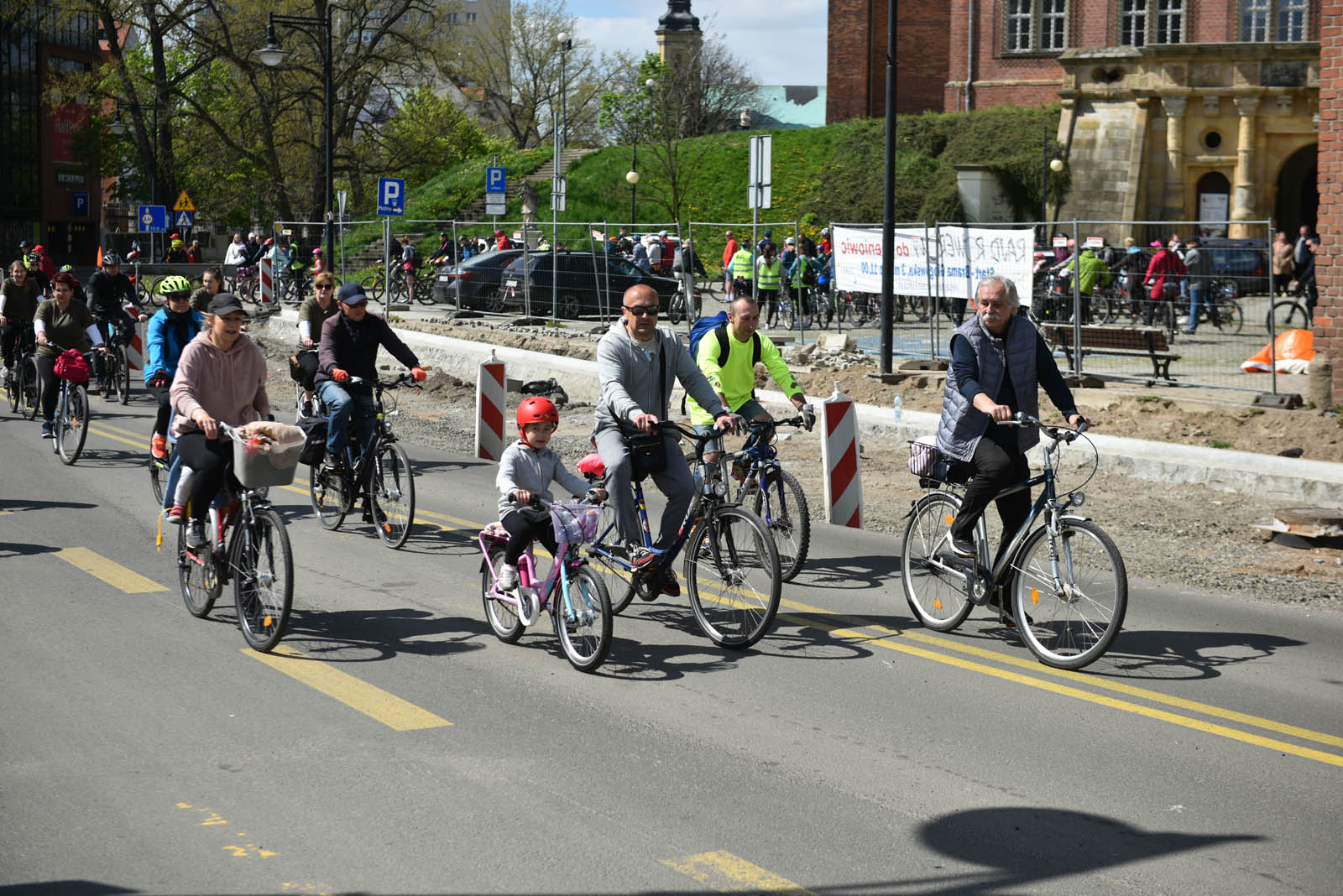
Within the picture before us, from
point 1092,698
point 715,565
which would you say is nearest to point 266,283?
point 715,565

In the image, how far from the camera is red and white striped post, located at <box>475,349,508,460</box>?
14727 millimetres

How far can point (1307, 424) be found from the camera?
14.8 m

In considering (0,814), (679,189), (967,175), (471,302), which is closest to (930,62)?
(679,189)

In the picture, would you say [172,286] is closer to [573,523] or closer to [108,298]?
[573,523]

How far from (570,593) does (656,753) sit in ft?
4.68

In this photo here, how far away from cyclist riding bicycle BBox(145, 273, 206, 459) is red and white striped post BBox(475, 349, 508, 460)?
3155mm

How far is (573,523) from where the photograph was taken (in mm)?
7172

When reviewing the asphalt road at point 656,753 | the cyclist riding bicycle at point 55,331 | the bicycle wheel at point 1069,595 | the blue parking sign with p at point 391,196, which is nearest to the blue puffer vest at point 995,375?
the bicycle wheel at point 1069,595

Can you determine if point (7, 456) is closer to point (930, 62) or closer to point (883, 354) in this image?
point (883, 354)

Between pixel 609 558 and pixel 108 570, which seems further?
pixel 108 570

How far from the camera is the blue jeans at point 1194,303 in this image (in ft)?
66.7

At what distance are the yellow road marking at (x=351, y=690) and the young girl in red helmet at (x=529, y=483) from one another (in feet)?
3.08

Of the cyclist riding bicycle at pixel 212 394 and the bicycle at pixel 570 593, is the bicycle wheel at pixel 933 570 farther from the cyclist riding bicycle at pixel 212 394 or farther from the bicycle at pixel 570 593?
the cyclist riding bicycle at pixel 212 394

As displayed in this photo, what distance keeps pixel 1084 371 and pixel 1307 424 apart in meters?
5.41
